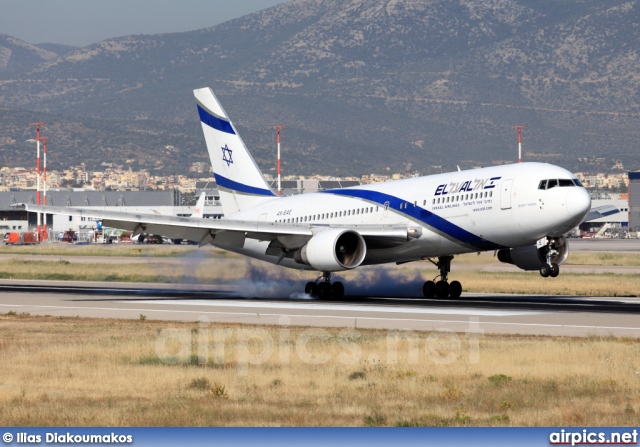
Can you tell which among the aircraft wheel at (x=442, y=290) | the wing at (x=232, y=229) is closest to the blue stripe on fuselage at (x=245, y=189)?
the wing at (x=232, y=229)

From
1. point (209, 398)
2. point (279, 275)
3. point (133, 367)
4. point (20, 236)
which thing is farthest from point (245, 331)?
point (20, 236)

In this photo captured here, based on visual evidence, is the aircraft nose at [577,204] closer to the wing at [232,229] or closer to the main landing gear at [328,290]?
the wing at [232,229]

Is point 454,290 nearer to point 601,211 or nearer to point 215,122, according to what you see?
point 601,211

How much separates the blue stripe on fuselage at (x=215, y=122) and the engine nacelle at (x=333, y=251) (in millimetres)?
10824

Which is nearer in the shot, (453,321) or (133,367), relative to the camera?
(133,367)

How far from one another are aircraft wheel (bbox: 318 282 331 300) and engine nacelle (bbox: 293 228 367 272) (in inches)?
67.6

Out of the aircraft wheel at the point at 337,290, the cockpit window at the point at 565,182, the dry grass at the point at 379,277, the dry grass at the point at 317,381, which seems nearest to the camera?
the dry grass at the point at 317,381

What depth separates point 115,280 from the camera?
6369 cm

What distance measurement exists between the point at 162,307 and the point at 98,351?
1446 cm

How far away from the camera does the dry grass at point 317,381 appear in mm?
17969

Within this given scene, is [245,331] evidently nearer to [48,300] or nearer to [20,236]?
[48,300]

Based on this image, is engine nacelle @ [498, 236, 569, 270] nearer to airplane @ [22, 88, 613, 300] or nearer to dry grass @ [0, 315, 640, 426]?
airplane @ [22, 88, 613, 300]

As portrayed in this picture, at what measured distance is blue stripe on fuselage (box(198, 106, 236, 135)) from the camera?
52.8 meters

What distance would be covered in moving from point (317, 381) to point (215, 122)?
33.1 m
